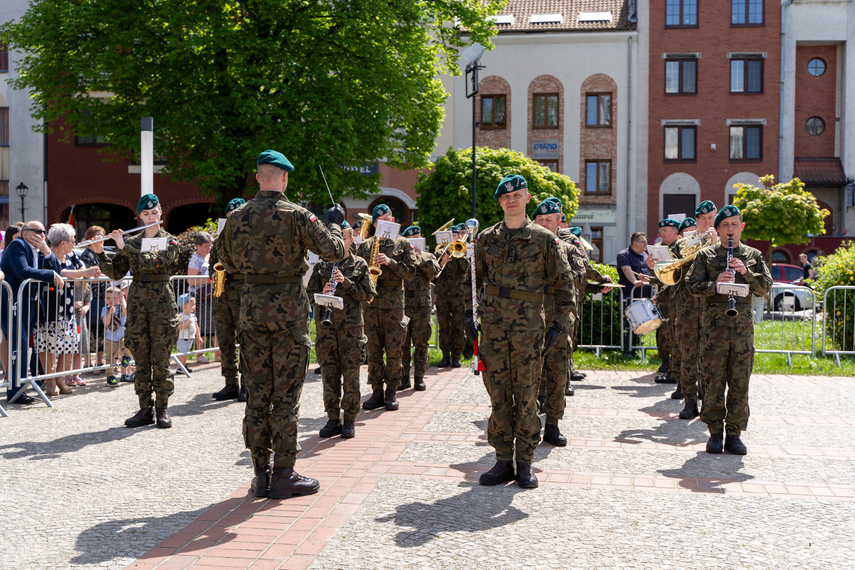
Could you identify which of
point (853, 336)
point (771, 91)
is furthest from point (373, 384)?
point (771, 91)

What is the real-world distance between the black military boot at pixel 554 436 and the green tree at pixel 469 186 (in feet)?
69.5

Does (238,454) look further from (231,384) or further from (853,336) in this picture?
(853,336)

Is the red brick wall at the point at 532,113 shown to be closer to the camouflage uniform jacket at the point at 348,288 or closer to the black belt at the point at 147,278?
the camouflage uniform jacket at the point at 348,288

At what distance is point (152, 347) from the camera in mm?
7457

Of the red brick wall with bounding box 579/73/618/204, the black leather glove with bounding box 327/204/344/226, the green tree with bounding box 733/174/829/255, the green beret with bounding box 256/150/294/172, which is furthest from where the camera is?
the red brick wall with bounding box 579/73/618/204

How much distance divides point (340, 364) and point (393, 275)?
1.64 metres

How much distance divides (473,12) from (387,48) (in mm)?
4107

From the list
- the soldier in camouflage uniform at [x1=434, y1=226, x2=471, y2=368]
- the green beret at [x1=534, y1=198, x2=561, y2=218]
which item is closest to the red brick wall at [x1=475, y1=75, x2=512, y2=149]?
the soldier in camouflage uniform at [x1=434, y1=226, x2=471, y2=368]

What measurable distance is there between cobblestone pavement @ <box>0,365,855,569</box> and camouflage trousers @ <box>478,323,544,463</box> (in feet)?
1.12

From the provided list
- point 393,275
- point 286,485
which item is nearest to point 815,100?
point 393,275

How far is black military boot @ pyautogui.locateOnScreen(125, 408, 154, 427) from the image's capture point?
24.8 feet

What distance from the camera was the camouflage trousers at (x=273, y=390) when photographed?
5359 millimetres

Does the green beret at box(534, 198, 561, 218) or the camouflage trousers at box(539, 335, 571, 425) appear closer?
the camouflage trousers at box(539, 335, 571, 425)

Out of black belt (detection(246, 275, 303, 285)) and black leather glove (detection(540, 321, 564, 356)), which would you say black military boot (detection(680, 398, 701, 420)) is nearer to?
black leather glove (detection(540, 321, 564, 356))
